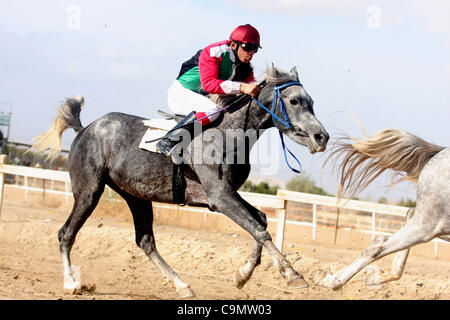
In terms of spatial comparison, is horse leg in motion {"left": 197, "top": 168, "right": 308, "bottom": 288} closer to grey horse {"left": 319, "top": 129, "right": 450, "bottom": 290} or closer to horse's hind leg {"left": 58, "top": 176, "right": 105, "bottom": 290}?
grey horse {"left": 319, "top": 129, "right": 450, "bottom": 290}

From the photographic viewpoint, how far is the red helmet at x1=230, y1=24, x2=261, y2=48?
5.32m

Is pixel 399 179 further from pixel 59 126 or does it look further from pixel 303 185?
pixel 303 185

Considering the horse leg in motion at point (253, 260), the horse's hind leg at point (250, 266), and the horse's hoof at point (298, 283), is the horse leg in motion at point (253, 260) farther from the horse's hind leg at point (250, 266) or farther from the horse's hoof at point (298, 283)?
the horse's hoof at point (298, 283)

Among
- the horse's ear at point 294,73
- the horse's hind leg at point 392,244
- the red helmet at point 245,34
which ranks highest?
the red helmet at point 245,34

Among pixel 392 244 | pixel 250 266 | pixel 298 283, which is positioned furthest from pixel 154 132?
pixel 392 244

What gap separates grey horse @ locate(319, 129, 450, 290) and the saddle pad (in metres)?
1.97

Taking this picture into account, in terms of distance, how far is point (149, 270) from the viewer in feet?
27.2

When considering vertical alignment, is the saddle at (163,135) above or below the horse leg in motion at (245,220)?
above

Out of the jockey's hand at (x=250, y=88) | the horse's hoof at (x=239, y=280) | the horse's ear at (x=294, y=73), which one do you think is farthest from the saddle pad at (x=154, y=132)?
the horse's hoof at (x=239, y=280)

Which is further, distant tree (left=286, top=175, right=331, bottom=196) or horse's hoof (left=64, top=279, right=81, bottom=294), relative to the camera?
distant tree (left=286, top=175, right=331, bottom=196)

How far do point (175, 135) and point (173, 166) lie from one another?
396mm

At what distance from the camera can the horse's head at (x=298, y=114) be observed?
4.98 meters

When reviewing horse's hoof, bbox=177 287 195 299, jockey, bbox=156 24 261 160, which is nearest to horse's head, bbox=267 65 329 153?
jockey, bbox=156 24 261 160

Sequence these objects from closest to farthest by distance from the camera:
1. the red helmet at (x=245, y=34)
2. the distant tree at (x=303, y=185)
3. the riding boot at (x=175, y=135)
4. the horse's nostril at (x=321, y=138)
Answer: the horse's nostril at (x=321, y=138), the red helmet at (x=245, y=34), the riding boot at (x=175, y=135), the distant tree at (x=303, y=185)
